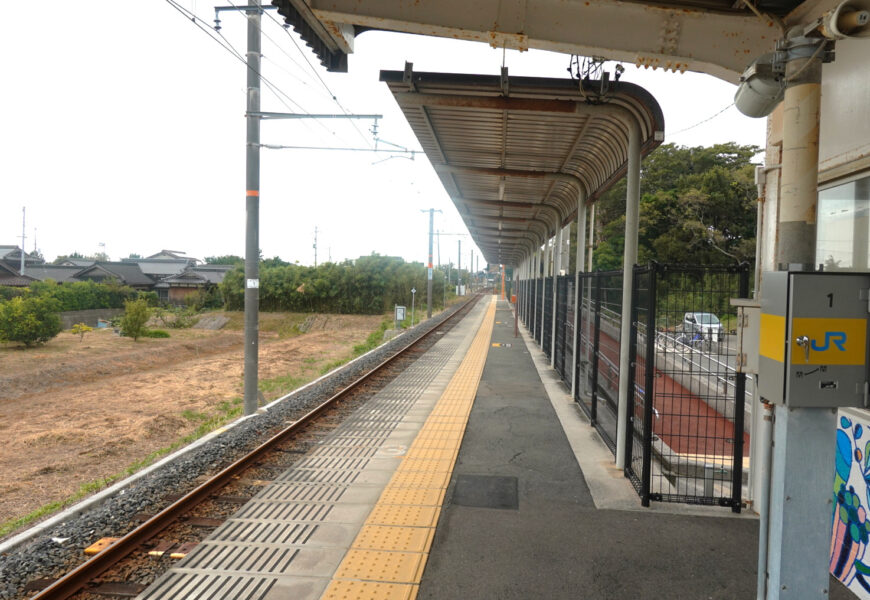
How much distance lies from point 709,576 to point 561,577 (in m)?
0.99

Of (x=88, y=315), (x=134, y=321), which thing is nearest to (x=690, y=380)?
→ (x=134, y=321)

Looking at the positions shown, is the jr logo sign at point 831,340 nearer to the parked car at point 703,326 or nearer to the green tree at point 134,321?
the parked car at point 703,326

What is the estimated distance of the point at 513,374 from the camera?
12.2 m

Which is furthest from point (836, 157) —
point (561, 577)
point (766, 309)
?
point (561, 577)

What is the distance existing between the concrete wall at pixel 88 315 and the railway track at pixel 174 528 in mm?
32956

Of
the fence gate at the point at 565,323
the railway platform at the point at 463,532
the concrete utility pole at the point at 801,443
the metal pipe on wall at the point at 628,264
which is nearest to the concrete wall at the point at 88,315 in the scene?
the fence gate at the point at 565,323

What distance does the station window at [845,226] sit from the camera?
368 centimetres

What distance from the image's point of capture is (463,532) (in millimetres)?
4340

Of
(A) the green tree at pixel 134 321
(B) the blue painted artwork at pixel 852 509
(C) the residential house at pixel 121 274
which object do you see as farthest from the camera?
(C) the residential house at pixel 121 274

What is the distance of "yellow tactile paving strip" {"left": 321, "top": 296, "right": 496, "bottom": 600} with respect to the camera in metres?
3.55

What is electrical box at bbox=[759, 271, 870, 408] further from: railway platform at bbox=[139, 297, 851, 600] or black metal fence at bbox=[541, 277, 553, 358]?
black metal fence at bbox=[541, 277, 553, 358]

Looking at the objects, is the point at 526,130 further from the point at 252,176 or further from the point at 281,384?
the point at 281,384

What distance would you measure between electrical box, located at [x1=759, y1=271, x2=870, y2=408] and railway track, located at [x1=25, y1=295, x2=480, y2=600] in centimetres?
403

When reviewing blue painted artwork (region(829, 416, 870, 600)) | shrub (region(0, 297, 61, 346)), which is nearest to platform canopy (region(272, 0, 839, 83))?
blue painted artwork (region(829, 416, 870, 600))
